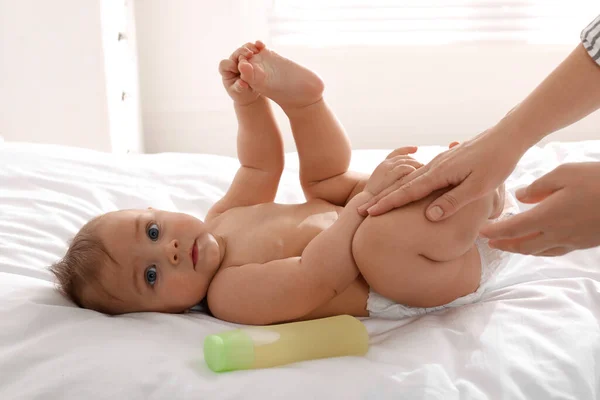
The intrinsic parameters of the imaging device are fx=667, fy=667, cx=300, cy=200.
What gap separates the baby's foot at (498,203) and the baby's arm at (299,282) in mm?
206

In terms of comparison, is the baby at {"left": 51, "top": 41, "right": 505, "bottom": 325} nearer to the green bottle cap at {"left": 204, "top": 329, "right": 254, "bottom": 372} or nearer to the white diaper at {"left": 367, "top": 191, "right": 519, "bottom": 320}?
the white diaper at {"left": 367, "top": 191, "right": 519, "bottom": 320}

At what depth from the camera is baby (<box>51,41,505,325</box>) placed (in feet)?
3.42

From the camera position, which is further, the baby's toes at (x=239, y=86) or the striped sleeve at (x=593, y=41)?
the baby's toes at (x=239, y=86)

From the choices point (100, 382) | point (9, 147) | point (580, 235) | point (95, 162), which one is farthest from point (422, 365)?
point (9, 147)

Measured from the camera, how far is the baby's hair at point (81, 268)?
1.10m

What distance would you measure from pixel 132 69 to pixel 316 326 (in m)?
1.71

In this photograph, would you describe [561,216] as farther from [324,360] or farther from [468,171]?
[324,360]

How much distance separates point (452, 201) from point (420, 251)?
113mm

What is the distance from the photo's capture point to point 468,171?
0.95m

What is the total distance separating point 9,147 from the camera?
1562mm

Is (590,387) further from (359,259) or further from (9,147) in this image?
(9,147)

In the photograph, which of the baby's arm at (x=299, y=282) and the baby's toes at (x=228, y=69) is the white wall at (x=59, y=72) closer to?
the baby's toes at (x=228, y=69)

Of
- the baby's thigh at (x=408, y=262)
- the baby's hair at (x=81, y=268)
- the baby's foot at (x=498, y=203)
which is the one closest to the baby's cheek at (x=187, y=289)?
the baby's hair at (x=81, y=268)

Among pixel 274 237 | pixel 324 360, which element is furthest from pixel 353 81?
pixel 324 360
